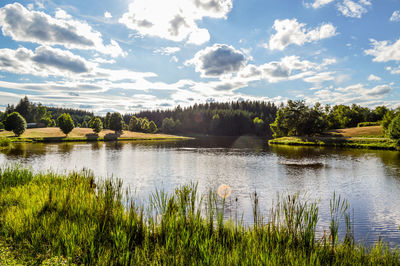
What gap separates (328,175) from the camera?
27703mm

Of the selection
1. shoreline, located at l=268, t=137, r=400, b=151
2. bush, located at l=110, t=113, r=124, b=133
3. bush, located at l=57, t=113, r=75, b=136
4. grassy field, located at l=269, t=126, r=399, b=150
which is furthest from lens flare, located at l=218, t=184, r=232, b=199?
bush, located at l=110, t=113, r=124, b=133

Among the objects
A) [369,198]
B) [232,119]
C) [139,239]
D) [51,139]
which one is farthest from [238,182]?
[232,119]

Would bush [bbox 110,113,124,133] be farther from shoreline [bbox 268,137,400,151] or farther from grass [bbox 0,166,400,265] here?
grass [bbox 0,166,400,265]

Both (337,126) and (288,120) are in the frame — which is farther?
(337,126)

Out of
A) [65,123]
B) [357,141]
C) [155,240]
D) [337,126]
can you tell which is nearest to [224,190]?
[155,240]

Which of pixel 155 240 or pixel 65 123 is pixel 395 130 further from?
pixel 65 123

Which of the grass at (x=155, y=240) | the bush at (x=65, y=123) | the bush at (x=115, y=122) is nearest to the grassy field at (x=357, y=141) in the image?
the grass at (x=155, y=240)

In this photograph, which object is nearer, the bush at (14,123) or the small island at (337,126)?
the small island at (337,126)

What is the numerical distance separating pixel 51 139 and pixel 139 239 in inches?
3734

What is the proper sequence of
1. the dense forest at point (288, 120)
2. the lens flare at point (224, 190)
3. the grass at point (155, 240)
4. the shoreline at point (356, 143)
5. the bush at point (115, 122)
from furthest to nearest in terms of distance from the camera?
the bush at point (115, 122)
the dense forest at point (288, 120)
the shoreline at point (356, 143)
the lens flare at point (224, 190)
the grass at point (155, 240)

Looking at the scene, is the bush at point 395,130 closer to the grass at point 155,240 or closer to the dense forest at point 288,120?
the dense forest at point 288,120

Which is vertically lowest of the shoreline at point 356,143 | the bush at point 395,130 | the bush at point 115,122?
the shoreline at point 356,143

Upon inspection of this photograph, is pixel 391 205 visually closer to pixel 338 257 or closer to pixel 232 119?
pixel 338 257

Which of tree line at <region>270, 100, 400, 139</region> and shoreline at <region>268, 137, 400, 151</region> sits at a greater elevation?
tree line at <region>270, 100, 400, 139</region>
